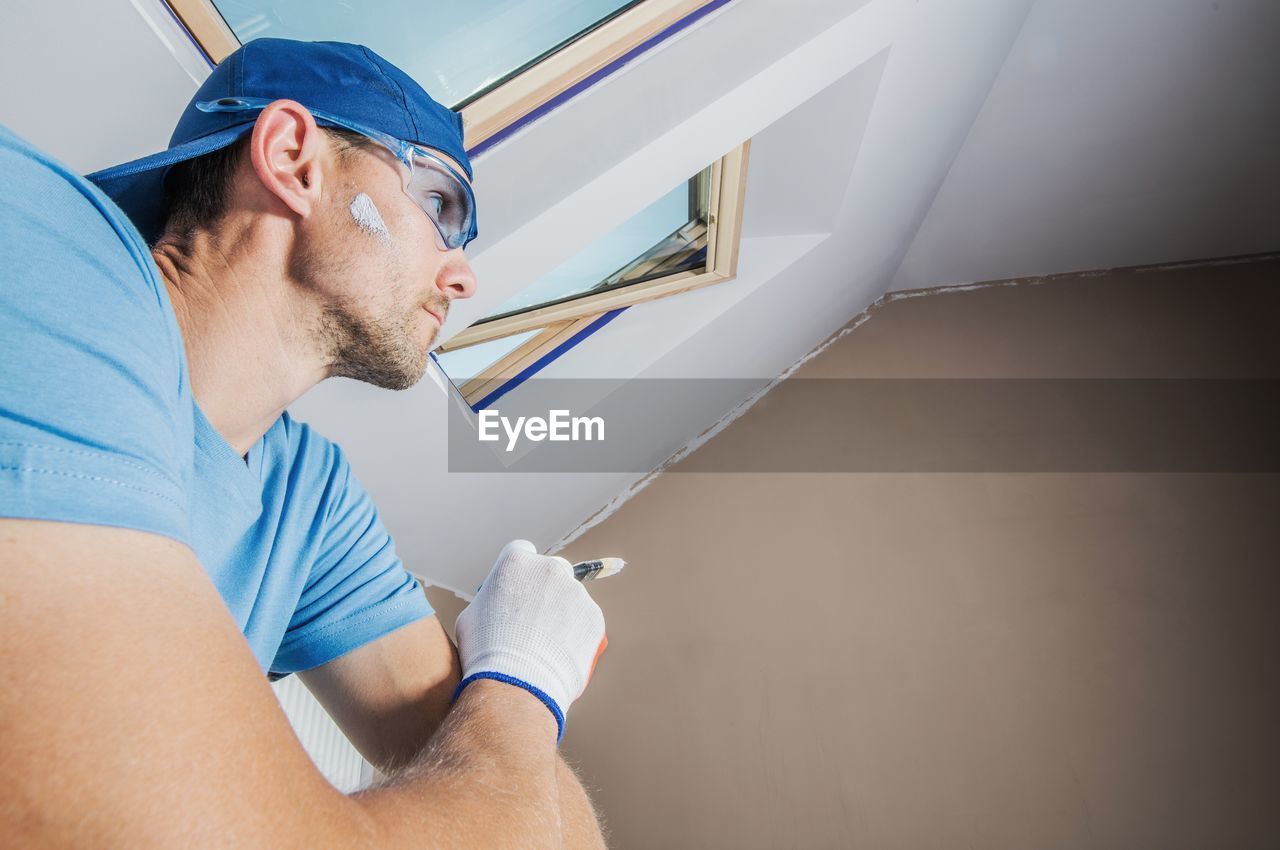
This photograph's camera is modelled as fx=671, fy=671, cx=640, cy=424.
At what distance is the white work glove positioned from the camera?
86cm

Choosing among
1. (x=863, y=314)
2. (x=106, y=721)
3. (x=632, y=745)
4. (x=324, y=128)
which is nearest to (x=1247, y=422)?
(x=863, y=314)

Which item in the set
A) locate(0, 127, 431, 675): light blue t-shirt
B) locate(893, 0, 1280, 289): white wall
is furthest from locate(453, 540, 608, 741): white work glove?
locate(893, 0, 1280, 289): white wall

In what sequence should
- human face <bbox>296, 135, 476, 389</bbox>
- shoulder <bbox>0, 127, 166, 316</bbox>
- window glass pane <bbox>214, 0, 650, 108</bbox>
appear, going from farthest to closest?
1. window glass pane <bbox>214, 0, 650, 108</bbox>
2. human face <bbox>296, 135, 476, 389</bbox>
3. shoulder <bbox>0, 127, 166, 316</bbox>

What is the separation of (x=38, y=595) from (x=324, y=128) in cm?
69

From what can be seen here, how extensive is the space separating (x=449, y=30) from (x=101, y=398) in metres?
1.11

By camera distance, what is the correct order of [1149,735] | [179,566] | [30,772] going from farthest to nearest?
[1149,735], [179,566], [30,772]

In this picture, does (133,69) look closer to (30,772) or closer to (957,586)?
(30,772)

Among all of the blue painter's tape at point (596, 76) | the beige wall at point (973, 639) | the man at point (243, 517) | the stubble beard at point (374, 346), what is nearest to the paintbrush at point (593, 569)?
the man at point (243, 517)

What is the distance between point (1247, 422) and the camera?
2.37 meters

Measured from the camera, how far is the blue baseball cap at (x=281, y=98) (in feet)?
2.49

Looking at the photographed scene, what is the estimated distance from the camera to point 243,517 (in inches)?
29.5

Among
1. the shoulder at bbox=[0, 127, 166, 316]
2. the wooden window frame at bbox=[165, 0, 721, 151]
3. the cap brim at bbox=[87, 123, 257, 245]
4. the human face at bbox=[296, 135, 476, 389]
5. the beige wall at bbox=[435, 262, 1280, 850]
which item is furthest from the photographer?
the beige wall at bbox=[435, 262, 1280, 850]

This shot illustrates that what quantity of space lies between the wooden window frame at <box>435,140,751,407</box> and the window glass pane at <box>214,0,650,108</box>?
592 mm

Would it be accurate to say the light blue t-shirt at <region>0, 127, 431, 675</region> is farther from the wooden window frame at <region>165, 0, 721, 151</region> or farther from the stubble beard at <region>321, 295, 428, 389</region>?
the wooden window frame at <region>165, 0, 721, 151</region>
